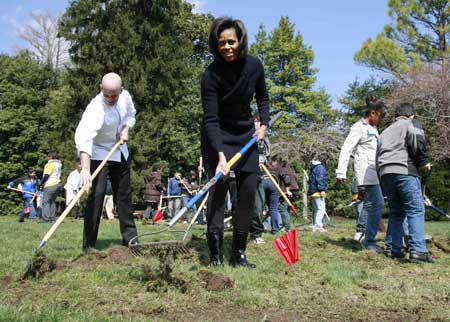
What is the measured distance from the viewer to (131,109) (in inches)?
223

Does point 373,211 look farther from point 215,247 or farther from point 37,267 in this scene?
point 37,267

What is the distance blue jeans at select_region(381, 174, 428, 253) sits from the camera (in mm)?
5324

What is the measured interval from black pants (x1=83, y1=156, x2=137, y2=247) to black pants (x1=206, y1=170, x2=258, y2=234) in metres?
1.28

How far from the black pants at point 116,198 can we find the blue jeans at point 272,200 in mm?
3934

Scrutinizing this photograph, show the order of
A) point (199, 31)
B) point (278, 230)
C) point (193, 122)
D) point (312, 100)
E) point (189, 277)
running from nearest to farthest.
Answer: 1. point (189, 277)
2. point (278, 230)
3. point (193, 122)
4. point (199, 31)
5. point (312, 100)

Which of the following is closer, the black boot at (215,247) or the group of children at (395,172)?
the black boot at (215,247)

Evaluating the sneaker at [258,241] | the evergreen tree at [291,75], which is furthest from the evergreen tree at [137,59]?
the sneaker at [258,241]

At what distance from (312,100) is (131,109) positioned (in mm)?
33934

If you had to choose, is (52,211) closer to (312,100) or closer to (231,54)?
(231,54)

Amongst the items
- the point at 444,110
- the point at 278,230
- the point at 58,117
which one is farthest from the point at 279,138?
the point at 278,230

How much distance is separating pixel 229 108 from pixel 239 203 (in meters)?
0.89

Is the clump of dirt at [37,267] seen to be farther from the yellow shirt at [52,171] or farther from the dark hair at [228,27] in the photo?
the yellow shirt at [52,171]

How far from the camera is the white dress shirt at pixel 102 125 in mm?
5020

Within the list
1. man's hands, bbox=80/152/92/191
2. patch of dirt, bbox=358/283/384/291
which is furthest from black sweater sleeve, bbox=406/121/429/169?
man's hands, bbox=80/152/92/191
